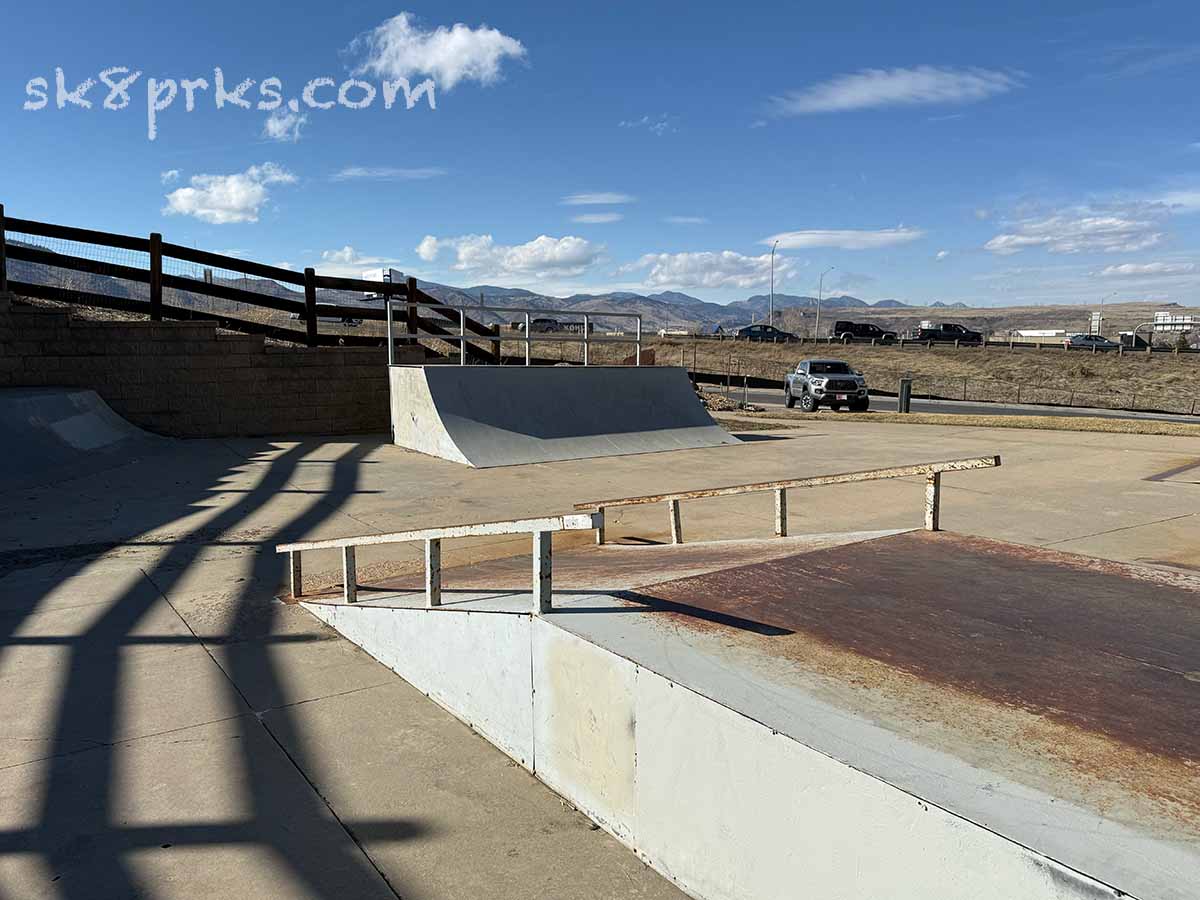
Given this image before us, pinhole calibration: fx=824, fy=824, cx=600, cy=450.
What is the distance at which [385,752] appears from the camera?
368cm

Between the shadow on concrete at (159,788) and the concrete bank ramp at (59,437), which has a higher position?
the concrete bank ramp at (59,437)

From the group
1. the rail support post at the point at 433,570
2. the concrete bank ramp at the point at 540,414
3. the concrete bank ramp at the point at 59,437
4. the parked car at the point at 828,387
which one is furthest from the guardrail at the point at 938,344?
the rail support post at the point at 433,570

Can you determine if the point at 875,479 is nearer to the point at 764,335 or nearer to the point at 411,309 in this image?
the point at 411,309

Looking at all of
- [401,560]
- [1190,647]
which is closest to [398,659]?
[401,560]

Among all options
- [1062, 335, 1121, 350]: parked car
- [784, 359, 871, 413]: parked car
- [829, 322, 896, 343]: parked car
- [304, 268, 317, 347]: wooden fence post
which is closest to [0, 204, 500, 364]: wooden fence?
[304, 268, 317, 347]: wooden fence post

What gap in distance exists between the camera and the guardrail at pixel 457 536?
328cm

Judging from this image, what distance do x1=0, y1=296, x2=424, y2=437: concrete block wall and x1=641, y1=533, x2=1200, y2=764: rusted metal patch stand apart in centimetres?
1288

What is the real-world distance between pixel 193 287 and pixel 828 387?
20521 millimetres

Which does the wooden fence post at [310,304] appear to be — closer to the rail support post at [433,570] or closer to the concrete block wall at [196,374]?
the concrete block wall at [196,374]

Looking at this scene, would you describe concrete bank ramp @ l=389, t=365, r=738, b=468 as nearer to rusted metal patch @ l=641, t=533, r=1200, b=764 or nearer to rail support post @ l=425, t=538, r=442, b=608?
rail support post @ l=425, t=538, r=442, b=608

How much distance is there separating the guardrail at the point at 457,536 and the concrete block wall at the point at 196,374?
396 inches

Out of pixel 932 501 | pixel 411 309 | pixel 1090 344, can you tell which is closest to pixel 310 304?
pixel 411 309

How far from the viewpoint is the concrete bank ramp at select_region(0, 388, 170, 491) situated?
1044 centimetres

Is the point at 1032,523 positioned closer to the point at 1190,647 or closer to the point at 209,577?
the point at 1190,647
